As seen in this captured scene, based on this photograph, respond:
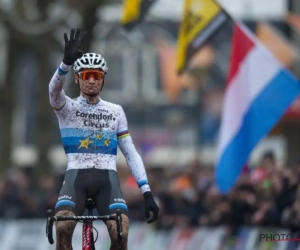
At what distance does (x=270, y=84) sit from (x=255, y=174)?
2.24 metres

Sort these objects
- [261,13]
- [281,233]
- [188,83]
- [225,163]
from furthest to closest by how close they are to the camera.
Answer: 1. [261,13]
2. [188,83]
3. [225,163]
4. [281,233]

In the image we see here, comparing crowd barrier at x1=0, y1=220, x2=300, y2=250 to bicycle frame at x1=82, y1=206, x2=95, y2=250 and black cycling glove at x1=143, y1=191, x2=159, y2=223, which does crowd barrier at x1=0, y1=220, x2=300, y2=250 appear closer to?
black cycling glove at x1=143, y1=191, x2=159, y2=223

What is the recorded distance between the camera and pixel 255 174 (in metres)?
20.3

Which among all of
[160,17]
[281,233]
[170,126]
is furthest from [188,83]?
[281,233]

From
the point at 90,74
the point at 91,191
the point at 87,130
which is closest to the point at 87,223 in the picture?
the point at 91,191

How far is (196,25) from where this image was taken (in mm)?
18922

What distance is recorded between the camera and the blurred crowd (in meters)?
17.3

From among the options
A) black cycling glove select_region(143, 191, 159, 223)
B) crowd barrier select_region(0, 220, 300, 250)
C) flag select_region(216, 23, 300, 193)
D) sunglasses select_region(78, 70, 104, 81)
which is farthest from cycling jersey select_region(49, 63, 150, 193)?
flag select_region(216, 23, 300, 193)

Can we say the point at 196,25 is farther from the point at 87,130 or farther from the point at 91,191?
the point at 91,191

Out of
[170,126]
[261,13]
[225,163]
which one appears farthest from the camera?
[170,126]

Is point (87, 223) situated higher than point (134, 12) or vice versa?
point (134, 12)

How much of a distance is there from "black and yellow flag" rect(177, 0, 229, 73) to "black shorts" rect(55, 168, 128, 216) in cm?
606

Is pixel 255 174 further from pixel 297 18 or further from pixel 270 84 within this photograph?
pixel 297 18

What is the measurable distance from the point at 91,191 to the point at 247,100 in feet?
20.1
